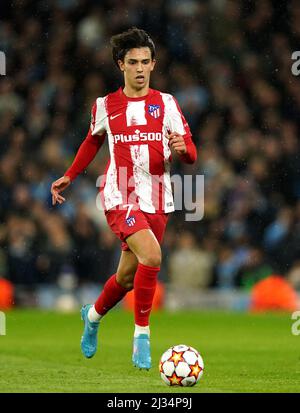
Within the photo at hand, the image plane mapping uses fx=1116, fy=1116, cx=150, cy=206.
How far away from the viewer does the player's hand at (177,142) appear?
7348 millimetres

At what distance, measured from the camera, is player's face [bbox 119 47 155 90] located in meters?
7.68

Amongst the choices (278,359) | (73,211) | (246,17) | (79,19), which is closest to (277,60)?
(246,17)

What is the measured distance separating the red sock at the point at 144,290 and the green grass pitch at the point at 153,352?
39 cm

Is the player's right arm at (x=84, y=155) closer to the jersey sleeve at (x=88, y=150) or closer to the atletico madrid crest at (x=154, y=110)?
the jersey sleeve at (x=88, y=150)

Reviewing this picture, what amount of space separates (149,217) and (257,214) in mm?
8612

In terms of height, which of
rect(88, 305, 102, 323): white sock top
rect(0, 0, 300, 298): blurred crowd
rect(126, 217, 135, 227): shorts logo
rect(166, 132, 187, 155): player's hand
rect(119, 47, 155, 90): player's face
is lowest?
rect(88, 305, 102, 323): white sock top

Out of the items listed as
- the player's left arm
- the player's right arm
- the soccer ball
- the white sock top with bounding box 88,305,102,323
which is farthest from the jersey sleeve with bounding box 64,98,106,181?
the soccer ball

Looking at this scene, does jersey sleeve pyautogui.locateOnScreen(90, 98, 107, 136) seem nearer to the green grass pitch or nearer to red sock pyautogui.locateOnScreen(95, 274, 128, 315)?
red sock pyautogui.locateOnScreen(95, 274, 128, 315)

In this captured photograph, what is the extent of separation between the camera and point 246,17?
19125mm

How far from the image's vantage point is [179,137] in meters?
7.38

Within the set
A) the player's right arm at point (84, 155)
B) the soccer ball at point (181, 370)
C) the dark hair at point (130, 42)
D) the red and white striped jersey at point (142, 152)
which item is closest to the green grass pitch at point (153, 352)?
the soccer ball at point (181, 370)

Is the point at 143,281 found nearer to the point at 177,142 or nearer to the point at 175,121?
the point at 177,142

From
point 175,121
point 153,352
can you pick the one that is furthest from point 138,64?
point 153,352

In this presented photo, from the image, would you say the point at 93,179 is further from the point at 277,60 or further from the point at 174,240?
the point at 277,60
